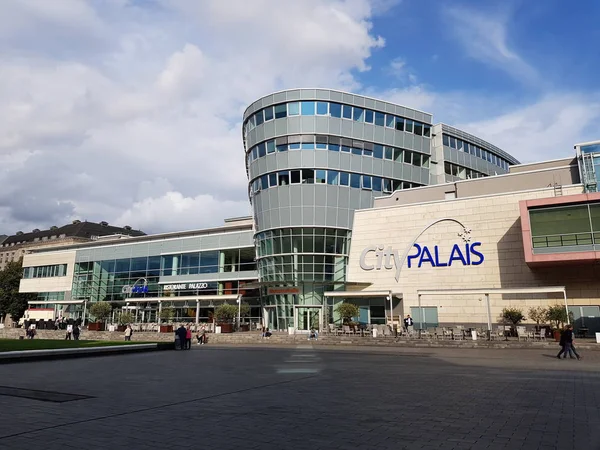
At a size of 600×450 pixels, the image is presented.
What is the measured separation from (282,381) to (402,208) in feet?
98.9

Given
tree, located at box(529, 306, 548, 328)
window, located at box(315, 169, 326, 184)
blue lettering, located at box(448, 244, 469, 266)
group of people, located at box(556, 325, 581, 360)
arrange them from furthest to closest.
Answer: window, located at box(315, 169, 326, 184) < blue lettering, located at box(448, 244, 469, 266) < tree, located at box(529, 306, 548, 328) < group of people, located at box(556, 325, 581, 360)

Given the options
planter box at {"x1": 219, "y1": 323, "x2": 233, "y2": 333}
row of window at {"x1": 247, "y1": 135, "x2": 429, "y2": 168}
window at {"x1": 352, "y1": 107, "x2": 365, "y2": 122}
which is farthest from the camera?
window at {"x1": 352, "y1": 107, "x2": 365, "y2": 122}

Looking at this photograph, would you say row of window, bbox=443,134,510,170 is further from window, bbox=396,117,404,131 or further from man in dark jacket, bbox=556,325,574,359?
man in dark jacket, bbox=556,325,574,359

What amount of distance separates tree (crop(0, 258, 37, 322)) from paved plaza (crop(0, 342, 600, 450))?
2887 inches

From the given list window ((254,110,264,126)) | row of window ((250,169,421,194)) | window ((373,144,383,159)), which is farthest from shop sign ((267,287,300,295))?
window ((254,110,264,126))

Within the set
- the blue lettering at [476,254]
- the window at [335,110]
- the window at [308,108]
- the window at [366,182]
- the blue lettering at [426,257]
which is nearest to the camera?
the blue lettering at [476,254]

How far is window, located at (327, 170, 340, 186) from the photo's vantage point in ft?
143

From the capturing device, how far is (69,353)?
67.2 feet

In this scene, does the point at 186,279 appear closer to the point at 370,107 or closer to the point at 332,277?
the point at 332,277

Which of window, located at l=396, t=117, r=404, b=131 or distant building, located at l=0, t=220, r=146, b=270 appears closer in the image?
window, located at l=396, t=117, r=404, b=131

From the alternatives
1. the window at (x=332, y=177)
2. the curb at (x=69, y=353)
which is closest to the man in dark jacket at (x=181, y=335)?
the curb at (x=69, y=353)

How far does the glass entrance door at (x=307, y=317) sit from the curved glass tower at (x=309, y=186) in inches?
3.8

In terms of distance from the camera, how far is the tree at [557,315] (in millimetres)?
28538

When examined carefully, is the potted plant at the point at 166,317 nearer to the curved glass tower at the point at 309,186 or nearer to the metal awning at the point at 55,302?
the curved glass tower at the point at 309,186
